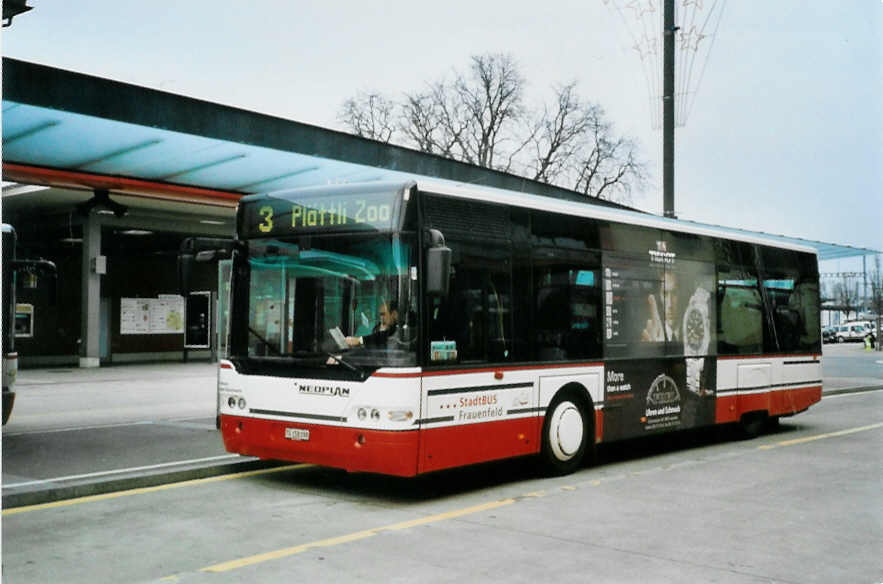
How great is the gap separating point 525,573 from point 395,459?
2.32 m

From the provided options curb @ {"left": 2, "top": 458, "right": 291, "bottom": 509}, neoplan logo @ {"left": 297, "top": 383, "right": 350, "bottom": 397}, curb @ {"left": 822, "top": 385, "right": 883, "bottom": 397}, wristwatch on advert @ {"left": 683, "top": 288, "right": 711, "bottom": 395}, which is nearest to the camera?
curb @ {"left": 2, "top": 458, "right": 291, "bottom": 509}

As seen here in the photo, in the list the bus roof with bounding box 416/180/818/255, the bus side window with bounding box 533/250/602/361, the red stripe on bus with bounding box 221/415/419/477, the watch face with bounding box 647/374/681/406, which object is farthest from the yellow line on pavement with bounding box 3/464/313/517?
the watch face with bounding box 647/374/681/406

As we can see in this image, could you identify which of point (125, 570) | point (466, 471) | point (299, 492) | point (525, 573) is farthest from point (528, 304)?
point (125, 570)

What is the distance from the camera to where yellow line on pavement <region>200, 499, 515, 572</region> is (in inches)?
241

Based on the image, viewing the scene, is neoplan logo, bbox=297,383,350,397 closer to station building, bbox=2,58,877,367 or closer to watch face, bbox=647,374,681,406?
station building, bbox=2,58,877,367

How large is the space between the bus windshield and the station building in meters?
2.73

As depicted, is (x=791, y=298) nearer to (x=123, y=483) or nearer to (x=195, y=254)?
(x=195, y=254)

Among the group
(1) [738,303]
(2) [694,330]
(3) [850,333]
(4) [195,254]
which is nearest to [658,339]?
(2) [694,330]

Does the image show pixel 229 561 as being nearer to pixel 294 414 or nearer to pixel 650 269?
pixel 294 414

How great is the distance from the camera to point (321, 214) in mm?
8789

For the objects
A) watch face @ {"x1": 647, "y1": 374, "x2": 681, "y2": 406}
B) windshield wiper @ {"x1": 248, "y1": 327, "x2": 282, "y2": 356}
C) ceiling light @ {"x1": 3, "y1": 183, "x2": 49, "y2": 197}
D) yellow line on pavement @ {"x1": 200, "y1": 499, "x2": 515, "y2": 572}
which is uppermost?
ceiling light @ {"x1": 3, "y1": 183, "x2": 49, "y2": 197}

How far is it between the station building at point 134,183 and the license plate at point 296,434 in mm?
3320

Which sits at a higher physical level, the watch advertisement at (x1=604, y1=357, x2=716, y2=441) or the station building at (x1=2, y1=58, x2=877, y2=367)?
the station building at (x1=2, y1=58, x2=877, y2=367)

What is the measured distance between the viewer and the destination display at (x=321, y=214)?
8.33m
